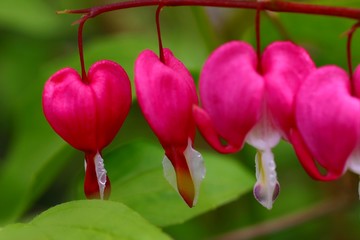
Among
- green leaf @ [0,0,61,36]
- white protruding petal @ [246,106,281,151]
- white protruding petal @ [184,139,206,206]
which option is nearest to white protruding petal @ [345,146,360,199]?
white protruding petal @ [246,106,281,151]

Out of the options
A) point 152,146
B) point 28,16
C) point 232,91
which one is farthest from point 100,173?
point 28,16

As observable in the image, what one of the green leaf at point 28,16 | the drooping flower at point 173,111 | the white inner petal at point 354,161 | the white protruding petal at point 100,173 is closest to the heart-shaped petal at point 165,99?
the drooping flower at point 173,111

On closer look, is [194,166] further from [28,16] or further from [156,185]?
[28,16]

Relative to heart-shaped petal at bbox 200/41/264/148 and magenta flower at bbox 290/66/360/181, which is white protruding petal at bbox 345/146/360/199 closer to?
magenta flower at bbox 290/66/360/181

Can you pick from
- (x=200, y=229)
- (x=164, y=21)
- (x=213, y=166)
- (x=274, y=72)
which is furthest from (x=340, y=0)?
(x=164, y=21)

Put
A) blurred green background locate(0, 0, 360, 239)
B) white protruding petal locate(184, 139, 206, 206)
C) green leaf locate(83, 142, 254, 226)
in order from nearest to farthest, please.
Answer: white protruding petal locate(184, 139, 206, 206) → green leaf locate(83, 142, 254, 226) → blurred green background locate(0, 0, 360, 239)

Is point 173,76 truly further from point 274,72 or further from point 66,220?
point 66,220
